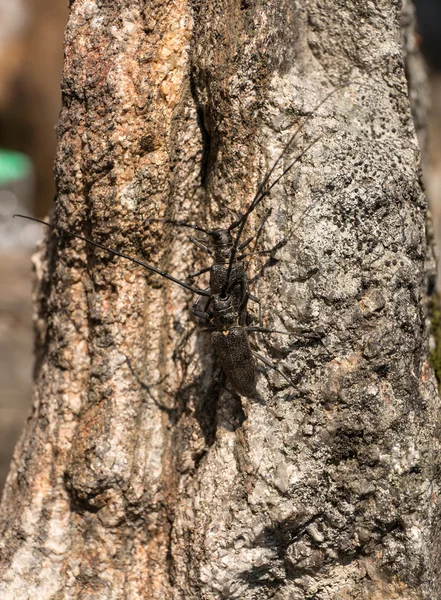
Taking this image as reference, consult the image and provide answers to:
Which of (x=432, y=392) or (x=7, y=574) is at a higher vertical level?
(x=432, y=392)

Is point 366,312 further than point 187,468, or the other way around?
point 187,468

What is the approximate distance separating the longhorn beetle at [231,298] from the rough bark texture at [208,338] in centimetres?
8

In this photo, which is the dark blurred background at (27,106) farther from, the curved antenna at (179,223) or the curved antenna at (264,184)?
the curved antenna at (264,184)

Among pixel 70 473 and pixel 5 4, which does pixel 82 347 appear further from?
pixel 5 4

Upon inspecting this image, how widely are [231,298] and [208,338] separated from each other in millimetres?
316

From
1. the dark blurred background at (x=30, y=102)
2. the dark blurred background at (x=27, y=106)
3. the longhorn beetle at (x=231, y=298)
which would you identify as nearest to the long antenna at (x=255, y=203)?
the longhorn beetle at (x=231, y=298)

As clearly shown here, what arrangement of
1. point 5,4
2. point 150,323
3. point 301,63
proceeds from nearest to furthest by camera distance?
point 301,63
point 150,323
point 5,4

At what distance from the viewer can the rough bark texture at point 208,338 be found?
10.2 ft

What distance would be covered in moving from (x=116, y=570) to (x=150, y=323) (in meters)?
1.44

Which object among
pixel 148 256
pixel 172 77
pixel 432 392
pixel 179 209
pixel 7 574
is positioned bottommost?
pixel 7 574

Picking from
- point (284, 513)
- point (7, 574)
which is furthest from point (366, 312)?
point (7, 574)

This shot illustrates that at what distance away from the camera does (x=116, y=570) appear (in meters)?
3.47

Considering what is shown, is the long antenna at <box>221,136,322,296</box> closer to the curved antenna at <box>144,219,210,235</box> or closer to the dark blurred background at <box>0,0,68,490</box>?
the curved antenna at <box>144,219,210,235</box>

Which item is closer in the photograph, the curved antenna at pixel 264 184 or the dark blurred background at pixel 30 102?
the curved antenna at pixel 264 184
